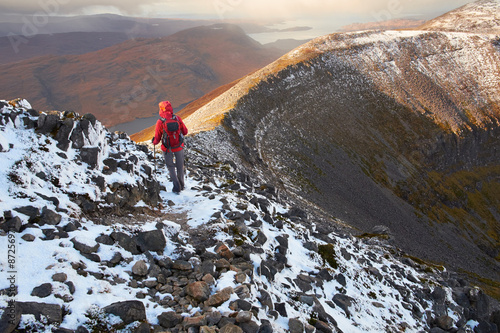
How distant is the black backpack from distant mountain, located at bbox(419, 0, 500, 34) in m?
133

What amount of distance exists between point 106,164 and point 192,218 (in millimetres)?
4410

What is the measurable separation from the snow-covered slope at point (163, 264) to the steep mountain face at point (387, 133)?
21.3m

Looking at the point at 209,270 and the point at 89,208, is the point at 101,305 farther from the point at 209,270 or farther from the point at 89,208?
the point at 89,208

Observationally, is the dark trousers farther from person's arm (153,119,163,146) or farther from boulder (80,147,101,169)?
boulder (80,147,101,169)

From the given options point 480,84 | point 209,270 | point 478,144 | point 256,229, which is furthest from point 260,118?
point 480,84

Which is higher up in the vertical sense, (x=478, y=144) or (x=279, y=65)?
(x=279, y=65)

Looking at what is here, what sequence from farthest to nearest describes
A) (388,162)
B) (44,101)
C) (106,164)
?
(44,101)
(388,162)
(106,164)

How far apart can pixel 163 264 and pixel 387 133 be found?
7428 centimetres

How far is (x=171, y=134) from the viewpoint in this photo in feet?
48.1

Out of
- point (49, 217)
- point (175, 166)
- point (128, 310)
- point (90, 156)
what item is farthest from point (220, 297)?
point (175, 166)

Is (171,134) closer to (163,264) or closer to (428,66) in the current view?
(163,264)

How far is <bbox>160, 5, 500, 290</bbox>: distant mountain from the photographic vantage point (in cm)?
4600

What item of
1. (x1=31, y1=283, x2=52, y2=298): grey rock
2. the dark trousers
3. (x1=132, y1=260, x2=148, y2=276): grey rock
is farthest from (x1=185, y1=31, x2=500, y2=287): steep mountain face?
(x1=31, y1=283, x2=52, y2=298): grey rock

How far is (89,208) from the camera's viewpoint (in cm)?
1045
